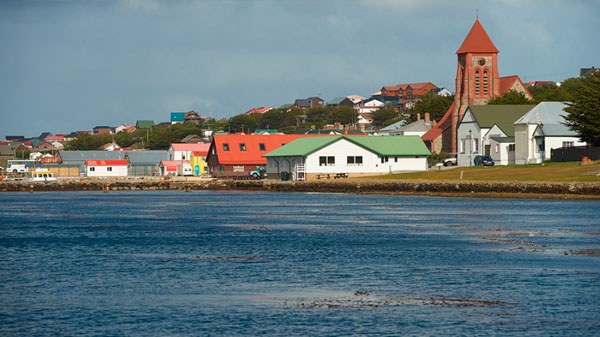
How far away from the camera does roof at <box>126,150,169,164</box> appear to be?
17788cm

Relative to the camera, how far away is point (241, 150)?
416ft

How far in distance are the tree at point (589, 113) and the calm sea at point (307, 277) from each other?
2976cm

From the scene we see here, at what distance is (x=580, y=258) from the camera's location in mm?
34281

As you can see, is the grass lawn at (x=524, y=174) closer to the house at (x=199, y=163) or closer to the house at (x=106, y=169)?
the house at (x=199, y=163)

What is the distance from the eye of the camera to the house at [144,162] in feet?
582

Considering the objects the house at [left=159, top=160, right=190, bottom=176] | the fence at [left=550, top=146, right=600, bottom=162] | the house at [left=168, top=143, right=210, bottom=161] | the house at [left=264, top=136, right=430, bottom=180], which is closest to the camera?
the fence at [left=550, top=146, right=600, bottom=162]

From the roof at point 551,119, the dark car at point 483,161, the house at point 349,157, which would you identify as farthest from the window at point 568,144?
the house at point 349,157

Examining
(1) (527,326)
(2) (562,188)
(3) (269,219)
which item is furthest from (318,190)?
(1) (527,326)

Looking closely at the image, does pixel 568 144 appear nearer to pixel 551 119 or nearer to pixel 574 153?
pixel 551 119

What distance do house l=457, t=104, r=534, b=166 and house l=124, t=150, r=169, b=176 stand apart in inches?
3044

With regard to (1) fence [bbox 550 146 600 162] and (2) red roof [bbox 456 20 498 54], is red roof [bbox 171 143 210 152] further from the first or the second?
(1) fence [bbox 550 146 600 162]

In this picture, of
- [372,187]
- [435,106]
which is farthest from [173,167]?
[372,187]

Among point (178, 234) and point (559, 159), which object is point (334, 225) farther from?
point (559, 159)

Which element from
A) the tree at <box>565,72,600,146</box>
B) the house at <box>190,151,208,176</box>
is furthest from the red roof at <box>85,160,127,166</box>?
the tree at <box>565,72,600,146</box>
